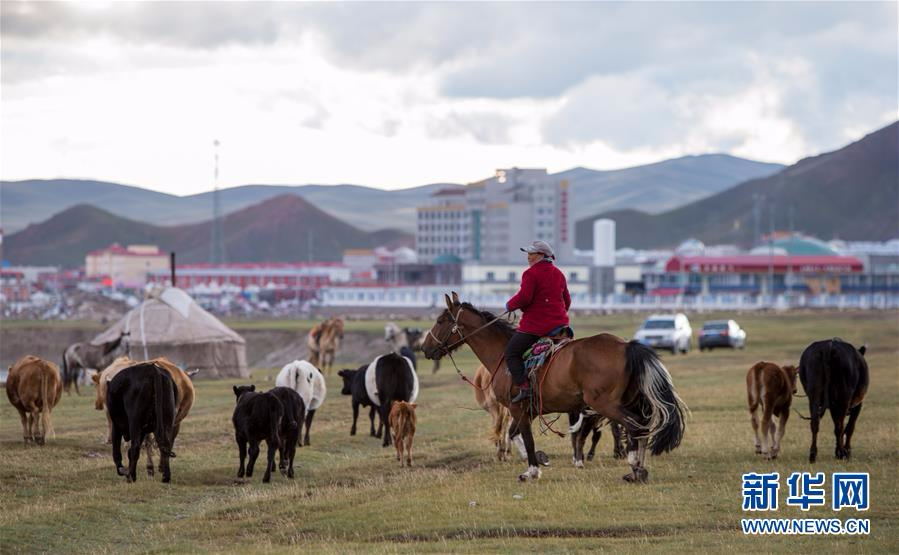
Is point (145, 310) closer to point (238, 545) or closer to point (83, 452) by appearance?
point (83, 452)

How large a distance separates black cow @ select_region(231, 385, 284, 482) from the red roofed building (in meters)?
132

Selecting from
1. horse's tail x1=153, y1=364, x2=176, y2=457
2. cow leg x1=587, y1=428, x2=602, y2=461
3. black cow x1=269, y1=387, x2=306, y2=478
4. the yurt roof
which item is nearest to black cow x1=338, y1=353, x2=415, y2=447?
black cow x1=269, y1=387, x2=306, y2=478

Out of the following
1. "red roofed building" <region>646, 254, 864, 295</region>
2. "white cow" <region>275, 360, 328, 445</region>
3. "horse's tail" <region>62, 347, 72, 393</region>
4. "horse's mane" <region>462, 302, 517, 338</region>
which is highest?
"red roofed building" <region>646, 254, 864, 295</region>

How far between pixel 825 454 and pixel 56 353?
7928 centimetres

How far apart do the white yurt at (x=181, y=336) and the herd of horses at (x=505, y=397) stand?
25313mm

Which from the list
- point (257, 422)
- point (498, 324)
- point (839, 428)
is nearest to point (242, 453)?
point (257, 422)

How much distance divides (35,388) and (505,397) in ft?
29.0

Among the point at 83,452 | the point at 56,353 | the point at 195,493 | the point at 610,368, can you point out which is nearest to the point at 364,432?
the point at 83,452

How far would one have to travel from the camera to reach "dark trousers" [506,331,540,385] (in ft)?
57.8

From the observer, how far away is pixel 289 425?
→ 19.6 m

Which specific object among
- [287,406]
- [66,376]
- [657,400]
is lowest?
[66,376]

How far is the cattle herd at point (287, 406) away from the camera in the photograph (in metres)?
18.7

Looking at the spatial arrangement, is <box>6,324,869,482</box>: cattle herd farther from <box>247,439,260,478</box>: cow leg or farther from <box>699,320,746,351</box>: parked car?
<box>699,320,746,351</box>: parked car

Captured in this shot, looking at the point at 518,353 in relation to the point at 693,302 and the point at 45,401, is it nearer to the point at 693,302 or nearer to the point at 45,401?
the point at 45,401
